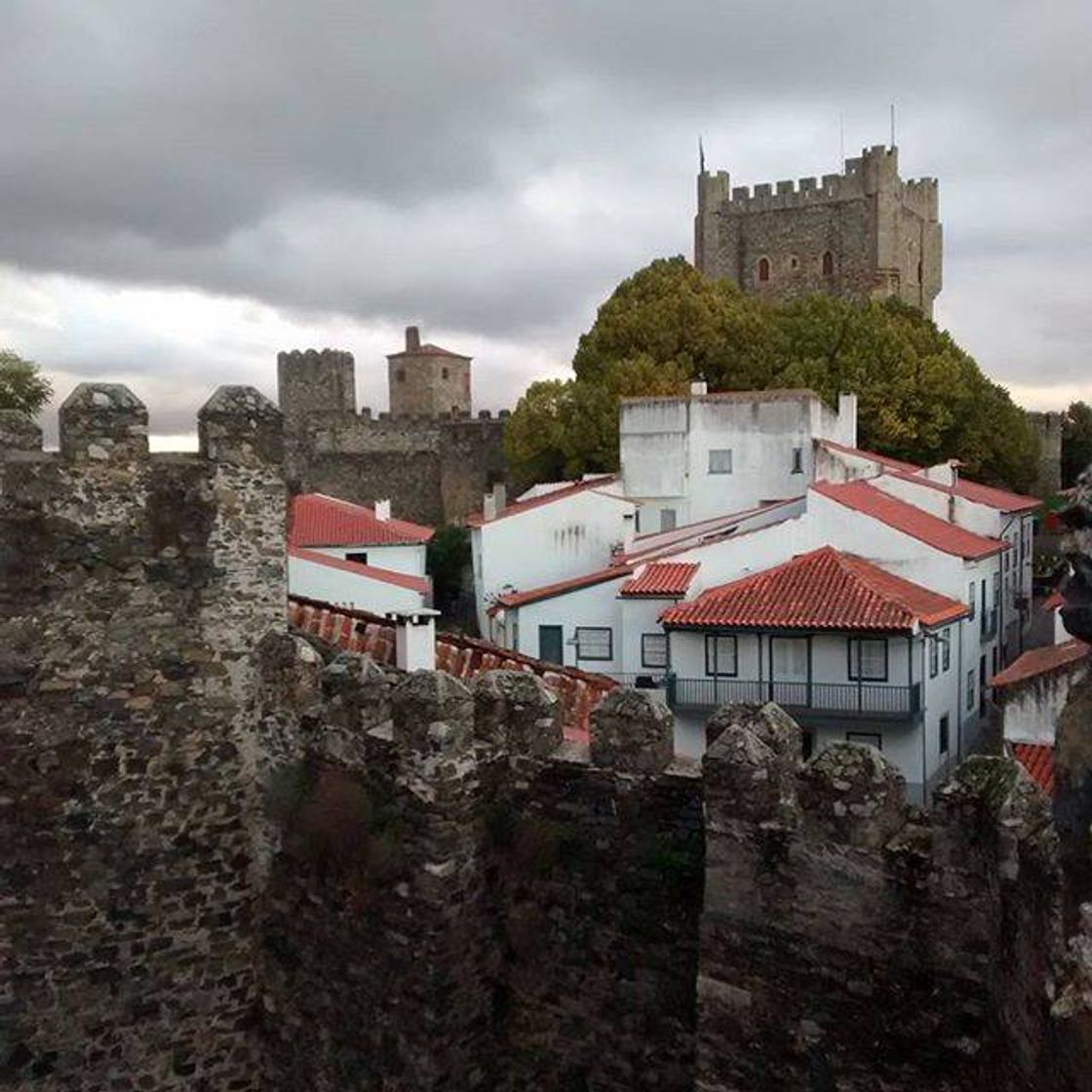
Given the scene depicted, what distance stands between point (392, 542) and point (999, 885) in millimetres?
27490

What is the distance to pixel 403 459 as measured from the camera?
5728cm

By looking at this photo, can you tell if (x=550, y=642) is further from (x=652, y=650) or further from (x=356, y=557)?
(x=356, y=557)

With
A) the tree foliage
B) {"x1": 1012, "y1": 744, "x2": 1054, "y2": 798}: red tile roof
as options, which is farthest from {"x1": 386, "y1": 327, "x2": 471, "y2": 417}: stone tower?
{"x1": 1012, "y1": 744, "x2": 1054, "y2": 798}: red tile roof

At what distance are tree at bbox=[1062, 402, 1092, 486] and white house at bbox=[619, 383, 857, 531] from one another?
79.0 feet

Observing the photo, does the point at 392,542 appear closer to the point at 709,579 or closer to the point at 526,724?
the point at 709,579

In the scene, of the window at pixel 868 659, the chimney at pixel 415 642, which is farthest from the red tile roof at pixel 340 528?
the chimney at pixel 415 642

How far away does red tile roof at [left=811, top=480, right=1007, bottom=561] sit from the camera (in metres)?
24.1

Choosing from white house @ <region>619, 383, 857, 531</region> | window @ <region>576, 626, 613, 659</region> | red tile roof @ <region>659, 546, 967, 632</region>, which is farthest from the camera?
white house @ <region>619, 383, 857, 531</region>

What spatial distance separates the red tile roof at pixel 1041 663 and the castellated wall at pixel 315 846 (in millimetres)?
9659

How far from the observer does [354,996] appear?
7.39 meters

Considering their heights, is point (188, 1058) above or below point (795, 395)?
below

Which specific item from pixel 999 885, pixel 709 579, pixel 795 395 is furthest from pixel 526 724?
pixel 795 395

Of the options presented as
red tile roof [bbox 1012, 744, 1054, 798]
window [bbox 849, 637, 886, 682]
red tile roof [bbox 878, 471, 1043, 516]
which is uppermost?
red tile roof [bbox 878, 471, 1043, 516]

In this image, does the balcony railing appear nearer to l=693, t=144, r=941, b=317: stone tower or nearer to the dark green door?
the dark green door
